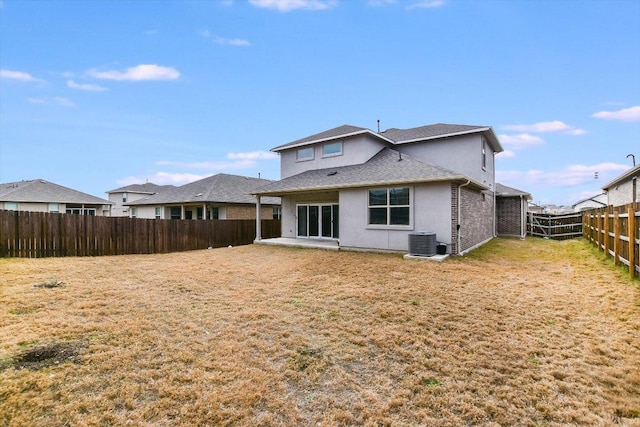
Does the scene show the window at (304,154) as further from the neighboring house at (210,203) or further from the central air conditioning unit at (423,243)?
the central air conditioning unit at (423,243)

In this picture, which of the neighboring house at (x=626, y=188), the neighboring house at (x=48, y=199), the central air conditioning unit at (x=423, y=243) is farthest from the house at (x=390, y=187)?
the neighboring house at (x=48, y=199)

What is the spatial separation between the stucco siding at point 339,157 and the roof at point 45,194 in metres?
22.7

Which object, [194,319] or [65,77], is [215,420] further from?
[65,77]

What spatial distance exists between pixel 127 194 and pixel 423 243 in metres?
40.1

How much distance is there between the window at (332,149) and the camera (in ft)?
52.2

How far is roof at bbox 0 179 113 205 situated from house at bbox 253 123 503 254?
2251 cm

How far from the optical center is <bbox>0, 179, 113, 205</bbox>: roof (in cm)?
2589

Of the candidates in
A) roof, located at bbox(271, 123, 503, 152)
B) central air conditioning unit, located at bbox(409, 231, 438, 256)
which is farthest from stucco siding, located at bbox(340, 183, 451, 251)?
roof, located at bbox(271, 123, 503, 152)

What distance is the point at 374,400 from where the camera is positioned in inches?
114

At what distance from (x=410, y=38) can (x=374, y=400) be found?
1484 cm

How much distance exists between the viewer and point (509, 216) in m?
19.1

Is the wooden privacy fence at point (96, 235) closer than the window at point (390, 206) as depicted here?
Yes

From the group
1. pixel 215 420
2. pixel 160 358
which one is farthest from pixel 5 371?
pixel 215 420

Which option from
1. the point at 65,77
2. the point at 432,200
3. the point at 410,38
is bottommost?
the point at 432,200
